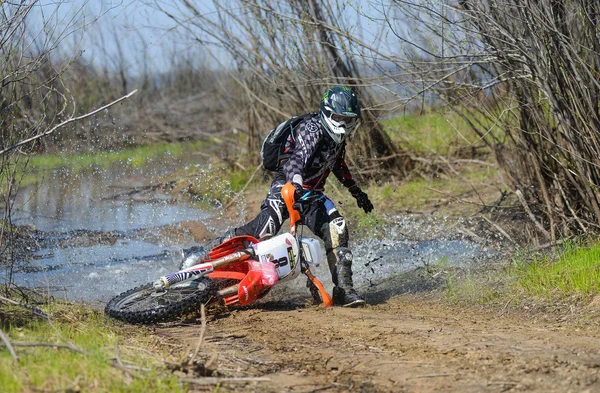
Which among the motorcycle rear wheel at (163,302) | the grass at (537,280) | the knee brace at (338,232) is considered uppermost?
the knee brace at (338,232)

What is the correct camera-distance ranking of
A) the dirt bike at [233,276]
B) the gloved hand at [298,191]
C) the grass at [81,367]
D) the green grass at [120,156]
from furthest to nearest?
the green grass at [120,156]
the gloved hand at [298,191]
the dirt bike at [233,276]
the grass at [81,367]

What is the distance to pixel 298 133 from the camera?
22.7 feet

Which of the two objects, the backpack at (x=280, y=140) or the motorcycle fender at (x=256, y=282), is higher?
the backpack at (x=280, y=140)

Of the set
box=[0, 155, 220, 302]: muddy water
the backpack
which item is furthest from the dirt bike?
box=[0, 155, 220, 302]: muddy water

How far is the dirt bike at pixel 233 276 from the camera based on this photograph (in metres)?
6.35

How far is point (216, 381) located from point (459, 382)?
129 centimetres

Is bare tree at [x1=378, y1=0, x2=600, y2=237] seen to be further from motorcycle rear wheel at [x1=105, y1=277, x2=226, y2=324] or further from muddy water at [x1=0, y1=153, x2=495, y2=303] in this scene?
motorcycle rear wheel at [x1=105, y1=277, x2=226, y2=324]

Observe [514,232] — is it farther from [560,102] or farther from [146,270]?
[146,270]

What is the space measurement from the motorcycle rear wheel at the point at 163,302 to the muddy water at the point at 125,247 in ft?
3.76

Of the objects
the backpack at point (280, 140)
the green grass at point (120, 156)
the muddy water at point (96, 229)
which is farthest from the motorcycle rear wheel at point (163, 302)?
the green grass at point (120, 156)

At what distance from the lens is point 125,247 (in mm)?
10609

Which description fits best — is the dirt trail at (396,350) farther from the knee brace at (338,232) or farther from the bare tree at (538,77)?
the bare tree at (538,77)

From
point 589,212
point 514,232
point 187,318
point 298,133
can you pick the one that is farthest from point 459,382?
point 514,232

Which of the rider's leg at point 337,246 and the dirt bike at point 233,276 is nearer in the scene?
the dirt bike at point 233,276
